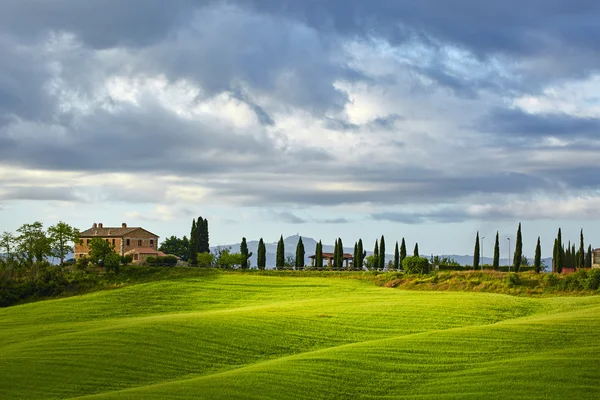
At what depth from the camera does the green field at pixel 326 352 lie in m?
30.9

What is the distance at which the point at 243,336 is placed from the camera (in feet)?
144

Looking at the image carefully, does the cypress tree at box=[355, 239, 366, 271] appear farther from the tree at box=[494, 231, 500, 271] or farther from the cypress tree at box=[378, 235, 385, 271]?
the tree at box=[494, 231, 500, 271]

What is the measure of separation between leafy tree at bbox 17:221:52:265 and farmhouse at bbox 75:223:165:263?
703 inches

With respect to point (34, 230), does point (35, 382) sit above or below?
below

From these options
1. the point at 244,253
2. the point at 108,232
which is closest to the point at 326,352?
the point at 244,253

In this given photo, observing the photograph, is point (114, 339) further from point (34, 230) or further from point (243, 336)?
point (34, 230)

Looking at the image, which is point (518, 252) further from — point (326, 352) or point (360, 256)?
point (326, 352)

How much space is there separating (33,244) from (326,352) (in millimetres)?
84328

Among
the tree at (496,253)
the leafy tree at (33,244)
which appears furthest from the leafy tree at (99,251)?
the tree at (496,253)

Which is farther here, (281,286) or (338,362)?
(281,286)

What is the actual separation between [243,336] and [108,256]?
5660 centimetres

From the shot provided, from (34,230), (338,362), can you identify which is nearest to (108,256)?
(34,230)

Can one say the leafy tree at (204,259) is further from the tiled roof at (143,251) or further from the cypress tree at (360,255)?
the cypress tree at (360,255)

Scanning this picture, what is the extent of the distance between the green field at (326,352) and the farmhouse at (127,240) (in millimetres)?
70329
